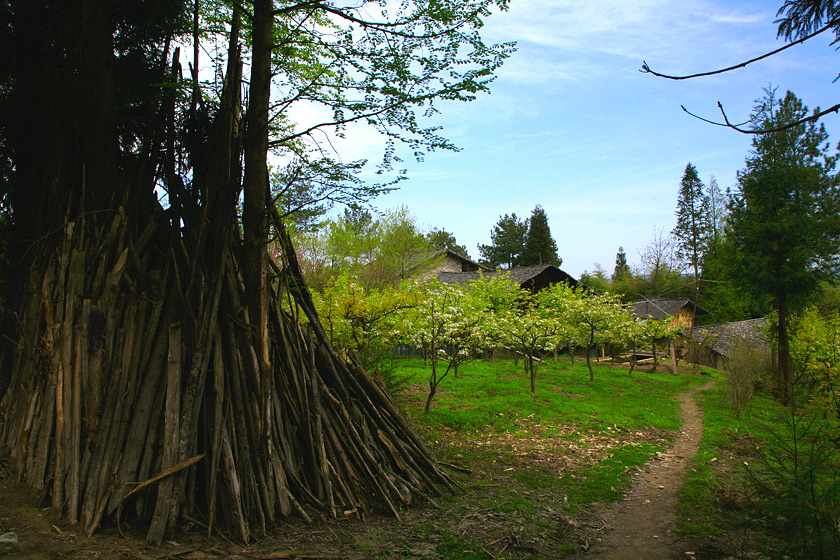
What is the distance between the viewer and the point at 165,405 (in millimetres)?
4785

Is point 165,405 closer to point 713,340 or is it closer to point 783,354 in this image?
point 783,354

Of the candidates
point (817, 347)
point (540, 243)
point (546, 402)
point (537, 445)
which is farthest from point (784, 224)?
point (540, 243)

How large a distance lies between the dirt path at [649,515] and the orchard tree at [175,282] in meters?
2.17

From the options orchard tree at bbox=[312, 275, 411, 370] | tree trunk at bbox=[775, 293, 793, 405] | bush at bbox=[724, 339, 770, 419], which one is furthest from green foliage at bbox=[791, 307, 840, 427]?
orchard tree at bbox=[312, 275, 411, 370]

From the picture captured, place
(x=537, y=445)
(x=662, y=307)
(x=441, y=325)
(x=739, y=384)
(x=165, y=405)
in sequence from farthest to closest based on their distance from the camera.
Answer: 1. (x=662, y=307)
2. (x=739, y=384)
3. (x=441, y=325)
4. (x=537, y=445)
5. (x=165, y=405)

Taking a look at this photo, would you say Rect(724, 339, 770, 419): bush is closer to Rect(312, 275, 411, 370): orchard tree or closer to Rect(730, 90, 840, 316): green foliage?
Rect(730, 90, 840, 316): green foliage

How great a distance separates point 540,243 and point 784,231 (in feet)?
145

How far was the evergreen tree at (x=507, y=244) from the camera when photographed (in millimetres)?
69125

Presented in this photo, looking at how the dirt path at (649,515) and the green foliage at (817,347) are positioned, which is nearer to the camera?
the dirt path at (649,515)

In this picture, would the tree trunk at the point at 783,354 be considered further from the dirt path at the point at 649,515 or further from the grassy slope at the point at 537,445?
the dirt path at the point at 649,515

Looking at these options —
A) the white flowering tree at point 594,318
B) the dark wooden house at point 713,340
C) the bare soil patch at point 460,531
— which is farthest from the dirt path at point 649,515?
the dark wooden house at point 713,340

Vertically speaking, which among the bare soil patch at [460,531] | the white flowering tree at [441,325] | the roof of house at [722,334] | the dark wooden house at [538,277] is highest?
the dark wooden house at [538,277]

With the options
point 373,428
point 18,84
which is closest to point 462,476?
point 373,428

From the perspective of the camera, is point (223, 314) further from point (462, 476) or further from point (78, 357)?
point (462, 476)
